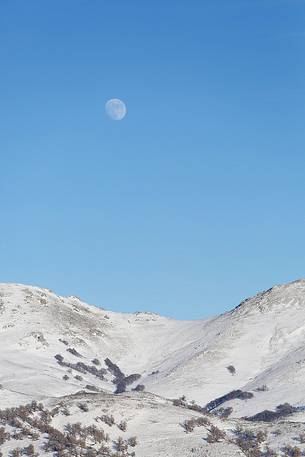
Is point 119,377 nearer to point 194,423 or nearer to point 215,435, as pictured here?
point 194,423

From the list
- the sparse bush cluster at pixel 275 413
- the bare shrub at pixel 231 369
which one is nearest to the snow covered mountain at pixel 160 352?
the bare shrub at pixel 231 369

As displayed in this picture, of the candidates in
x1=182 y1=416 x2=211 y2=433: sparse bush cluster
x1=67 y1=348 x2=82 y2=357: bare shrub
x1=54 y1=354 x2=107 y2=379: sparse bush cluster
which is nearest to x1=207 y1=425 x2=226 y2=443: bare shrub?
x1=182 y1=416 x2=211 y2=433: sparse bush cluster

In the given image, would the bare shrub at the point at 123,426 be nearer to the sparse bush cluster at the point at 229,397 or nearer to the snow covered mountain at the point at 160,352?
the snow covered mountain at the point at 160,352

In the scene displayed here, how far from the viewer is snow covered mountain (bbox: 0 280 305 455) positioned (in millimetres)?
69438

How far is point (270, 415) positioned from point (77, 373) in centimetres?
3405

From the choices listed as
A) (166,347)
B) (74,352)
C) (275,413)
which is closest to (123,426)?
(275,413)

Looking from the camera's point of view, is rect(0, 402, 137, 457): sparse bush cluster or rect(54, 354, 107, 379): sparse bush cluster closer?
rect(0, 402, 137, 457): sparse bush cluster

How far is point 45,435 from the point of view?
117 feet

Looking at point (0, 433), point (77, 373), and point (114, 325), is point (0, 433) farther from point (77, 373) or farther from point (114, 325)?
point (114, 325)

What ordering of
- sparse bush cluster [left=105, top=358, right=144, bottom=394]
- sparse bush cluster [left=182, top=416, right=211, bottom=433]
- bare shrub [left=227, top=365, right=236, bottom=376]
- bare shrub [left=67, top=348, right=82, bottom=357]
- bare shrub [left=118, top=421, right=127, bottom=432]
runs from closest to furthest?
bare shrub [left=118, top=421, right=127, bottom=432] < sparse bush cluster [left=182, top=416, right=211, bottom=433] < bare shrub [left=227, top=365, right=236, bottom=376] < sparse bush cluster [left=105, top=358, right=144, bottom=394] < bare shrub [left=67, top=348, right=82, bottom=357]

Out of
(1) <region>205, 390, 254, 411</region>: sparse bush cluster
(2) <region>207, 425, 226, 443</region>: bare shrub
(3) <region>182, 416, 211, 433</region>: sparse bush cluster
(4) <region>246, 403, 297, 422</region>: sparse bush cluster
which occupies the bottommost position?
(2) <region>207, 425, 226, 443</region>: bare shrub

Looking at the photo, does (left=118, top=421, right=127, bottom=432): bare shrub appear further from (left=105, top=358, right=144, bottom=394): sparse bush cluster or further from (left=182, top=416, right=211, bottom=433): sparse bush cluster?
(left=105, top=358, right=144, bottom=394): sparse bush cluster

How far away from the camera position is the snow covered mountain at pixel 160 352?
69.4 meters

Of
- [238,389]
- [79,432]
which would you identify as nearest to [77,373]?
[238,389]
